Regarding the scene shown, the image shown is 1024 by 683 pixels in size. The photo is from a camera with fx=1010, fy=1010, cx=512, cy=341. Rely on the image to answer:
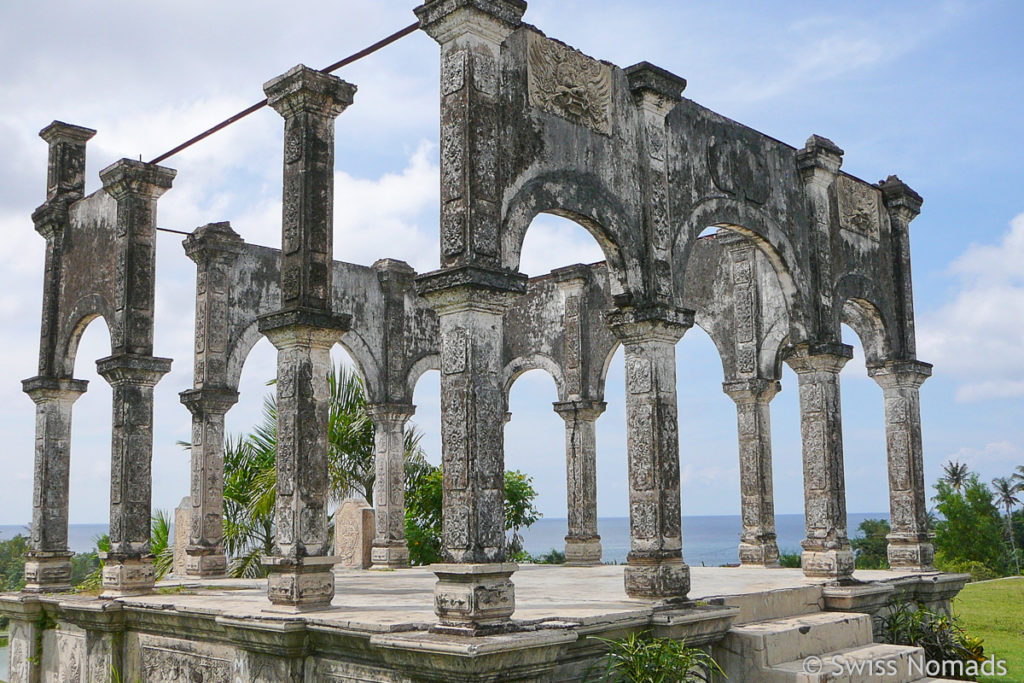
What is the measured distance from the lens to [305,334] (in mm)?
8953

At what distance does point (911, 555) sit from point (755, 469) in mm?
2689

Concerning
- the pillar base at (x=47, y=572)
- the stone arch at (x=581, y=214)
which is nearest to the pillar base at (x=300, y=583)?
the stone arch at (x=581, y=214)

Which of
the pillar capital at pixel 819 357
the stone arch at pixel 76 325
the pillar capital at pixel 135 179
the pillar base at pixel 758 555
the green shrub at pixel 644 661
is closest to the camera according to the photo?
the green shrub at pixel 644 661

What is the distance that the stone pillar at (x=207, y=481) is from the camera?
13664mm

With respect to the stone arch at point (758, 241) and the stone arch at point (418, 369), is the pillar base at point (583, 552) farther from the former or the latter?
the stone arch at point (758, 241)

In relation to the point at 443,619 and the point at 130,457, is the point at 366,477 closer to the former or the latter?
the point at 130,457

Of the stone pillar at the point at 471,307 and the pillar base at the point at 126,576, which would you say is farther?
the pillar base at the point at 126,576

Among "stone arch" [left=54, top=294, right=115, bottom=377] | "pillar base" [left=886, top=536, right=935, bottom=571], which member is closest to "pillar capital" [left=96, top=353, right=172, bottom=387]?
"stone arch" [left=54, top=294, right=115, bottom=377]

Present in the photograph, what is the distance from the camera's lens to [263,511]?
1831 cm

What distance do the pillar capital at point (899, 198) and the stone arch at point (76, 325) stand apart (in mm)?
9850

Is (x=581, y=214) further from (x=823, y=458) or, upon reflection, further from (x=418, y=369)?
(x=418, y=369)

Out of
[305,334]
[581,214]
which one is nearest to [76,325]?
[305,334]

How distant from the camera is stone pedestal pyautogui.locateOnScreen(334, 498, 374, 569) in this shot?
54.4ft

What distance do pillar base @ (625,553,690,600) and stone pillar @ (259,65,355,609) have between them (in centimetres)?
262
